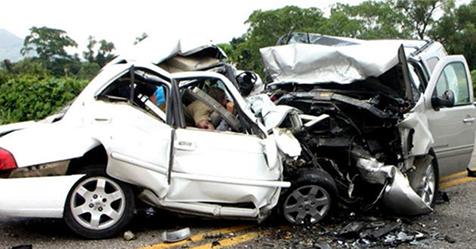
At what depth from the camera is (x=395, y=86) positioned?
19.2 feet

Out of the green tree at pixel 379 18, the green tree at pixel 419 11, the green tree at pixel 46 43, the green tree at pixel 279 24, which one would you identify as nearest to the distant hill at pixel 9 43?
the green tree at pixel 46 43

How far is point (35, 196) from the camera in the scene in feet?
13.7

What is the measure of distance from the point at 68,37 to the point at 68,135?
3142 cm

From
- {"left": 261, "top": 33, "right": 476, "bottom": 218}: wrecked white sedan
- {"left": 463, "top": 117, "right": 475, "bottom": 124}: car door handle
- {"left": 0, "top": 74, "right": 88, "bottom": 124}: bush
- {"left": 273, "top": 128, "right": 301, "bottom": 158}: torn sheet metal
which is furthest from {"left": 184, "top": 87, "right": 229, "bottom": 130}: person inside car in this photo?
{"left": 0, "top": 74, "right": 88, "bottom": 124}: bush

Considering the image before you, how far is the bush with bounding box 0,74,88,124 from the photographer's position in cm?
1150

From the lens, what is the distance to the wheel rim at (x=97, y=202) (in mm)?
4355

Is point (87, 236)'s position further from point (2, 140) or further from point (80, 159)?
point (2, 140)

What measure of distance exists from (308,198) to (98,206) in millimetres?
2033

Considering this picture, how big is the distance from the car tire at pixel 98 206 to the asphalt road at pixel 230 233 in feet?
0.39

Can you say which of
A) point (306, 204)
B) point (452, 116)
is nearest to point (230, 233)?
point (306, 204)

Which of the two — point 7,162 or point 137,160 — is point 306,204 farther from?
point 7,162

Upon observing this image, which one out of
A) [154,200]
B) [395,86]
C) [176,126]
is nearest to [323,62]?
[395,86]

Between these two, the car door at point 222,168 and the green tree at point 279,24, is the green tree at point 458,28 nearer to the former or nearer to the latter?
the green tree at point 279,24

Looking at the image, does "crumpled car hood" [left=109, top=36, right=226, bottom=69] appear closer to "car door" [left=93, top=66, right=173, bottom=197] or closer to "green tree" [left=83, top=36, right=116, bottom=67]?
"car door" [left=93, top=66, right=173, bottom=197]
